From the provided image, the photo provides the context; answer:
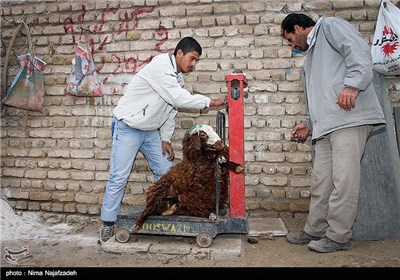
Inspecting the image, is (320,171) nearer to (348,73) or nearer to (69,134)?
(348,73)

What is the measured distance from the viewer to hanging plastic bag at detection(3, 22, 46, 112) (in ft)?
14.0

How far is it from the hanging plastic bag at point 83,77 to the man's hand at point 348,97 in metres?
2.74

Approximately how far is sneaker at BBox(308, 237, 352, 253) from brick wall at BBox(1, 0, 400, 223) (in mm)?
927

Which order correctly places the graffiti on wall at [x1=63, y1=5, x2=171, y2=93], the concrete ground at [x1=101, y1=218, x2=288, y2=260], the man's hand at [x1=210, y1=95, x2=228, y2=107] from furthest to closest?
the graffiti on wall at [x1=63, y1=5, x2=171, y2=93] < the man's hand at [x1=210, y1=95, x2=228, y2=107] < the concrete ground at [x1=101, y1=218, x2=288, y2=260]

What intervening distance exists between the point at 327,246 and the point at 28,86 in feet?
12.4

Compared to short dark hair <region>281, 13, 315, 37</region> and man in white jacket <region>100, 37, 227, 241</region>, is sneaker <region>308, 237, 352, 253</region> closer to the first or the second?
man in white jacket <region>100, 37, 227, 241</region>

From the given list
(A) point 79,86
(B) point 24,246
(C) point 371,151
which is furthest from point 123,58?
(C) point 371,151

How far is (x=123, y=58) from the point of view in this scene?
4250 mm

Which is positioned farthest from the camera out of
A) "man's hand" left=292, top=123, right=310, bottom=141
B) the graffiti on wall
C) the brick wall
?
the graffiti on wall

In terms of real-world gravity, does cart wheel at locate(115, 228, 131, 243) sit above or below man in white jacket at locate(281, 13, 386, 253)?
below

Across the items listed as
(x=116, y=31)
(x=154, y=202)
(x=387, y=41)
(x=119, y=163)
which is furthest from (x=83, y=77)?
(x=387, y=41)

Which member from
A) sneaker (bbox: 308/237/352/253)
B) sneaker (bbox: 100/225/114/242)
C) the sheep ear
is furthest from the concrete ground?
the sheep ear

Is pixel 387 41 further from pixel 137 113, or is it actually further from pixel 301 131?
pixel 137 113
